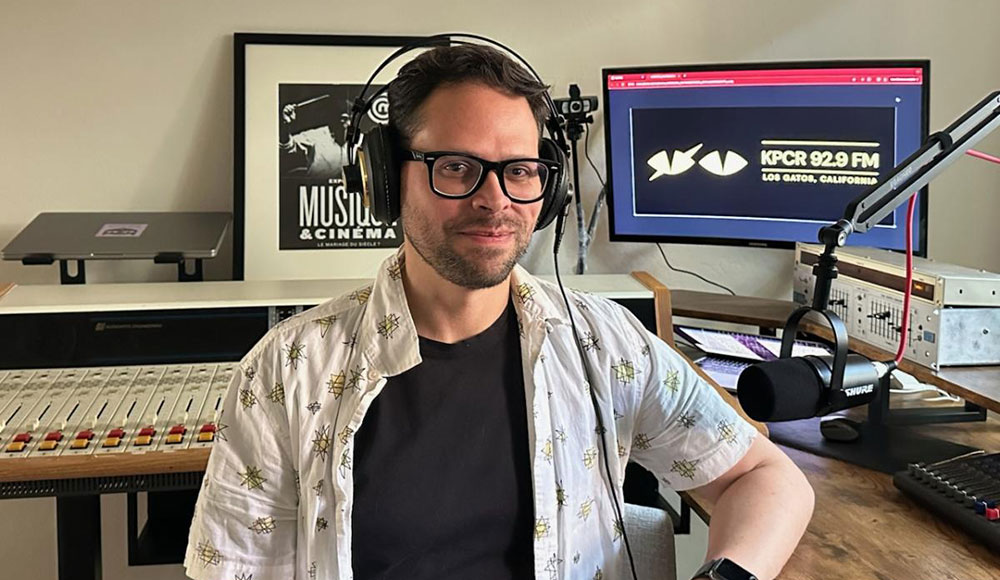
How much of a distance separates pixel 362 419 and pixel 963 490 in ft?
2.43

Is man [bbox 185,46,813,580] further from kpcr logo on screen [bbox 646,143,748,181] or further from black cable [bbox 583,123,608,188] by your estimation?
black cable [bbox 583,123,608,188]

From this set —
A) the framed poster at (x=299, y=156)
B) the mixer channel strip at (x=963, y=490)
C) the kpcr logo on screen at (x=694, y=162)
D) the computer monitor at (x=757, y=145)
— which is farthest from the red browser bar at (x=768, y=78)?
the mixer channel strip at (x=963, y=490)

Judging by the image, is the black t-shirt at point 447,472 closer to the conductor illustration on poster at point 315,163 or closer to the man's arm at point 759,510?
the man's arm at point 759,510

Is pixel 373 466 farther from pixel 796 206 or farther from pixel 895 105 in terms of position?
pixel 895 105

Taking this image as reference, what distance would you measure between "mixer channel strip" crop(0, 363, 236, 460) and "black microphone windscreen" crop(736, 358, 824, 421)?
2.01 feet

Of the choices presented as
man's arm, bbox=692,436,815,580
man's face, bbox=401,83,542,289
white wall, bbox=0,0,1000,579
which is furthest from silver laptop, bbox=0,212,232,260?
man's arm, bbox=692,436,815,580

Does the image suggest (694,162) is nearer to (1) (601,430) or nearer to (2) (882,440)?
(2) (882,440)

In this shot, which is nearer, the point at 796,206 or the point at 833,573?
the point at 833,573

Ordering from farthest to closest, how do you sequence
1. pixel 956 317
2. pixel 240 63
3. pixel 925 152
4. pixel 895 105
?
pixel 240 63 → pixel 895 105 → pixel 956 317 → pixel 925 152

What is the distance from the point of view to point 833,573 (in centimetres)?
97

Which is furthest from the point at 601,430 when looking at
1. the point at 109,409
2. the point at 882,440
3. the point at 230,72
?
the point at 230,72

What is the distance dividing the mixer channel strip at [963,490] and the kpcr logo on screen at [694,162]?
82 centimetres

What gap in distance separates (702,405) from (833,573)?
243 mm

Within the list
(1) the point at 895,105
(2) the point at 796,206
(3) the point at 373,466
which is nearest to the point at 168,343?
(3) the point at 373,466
